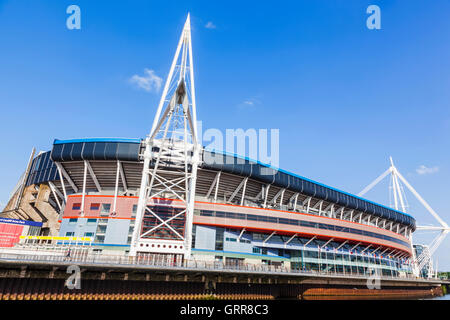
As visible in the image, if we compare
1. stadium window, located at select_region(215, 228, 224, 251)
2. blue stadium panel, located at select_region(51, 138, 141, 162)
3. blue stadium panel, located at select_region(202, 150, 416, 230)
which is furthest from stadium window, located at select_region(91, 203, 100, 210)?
stadium window, located at select_region(215, 228, 224, 251)

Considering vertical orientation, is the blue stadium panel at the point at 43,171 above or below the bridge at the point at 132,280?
above

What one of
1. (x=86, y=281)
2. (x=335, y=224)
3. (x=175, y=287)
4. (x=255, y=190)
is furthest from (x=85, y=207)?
(x=335, y=224)

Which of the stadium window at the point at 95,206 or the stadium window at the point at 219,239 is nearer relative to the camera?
the stadium window at the point at 95,206

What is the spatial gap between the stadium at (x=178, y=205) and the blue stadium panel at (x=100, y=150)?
20 centimetres

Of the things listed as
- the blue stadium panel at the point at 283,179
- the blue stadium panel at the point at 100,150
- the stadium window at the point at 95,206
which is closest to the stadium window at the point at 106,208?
the stadium window at the point at 95,206

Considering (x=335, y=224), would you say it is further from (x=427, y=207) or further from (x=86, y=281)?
(x=427, y=207)

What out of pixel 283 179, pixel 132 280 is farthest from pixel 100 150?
pixel 283 179

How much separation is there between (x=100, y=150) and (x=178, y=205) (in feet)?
62.3

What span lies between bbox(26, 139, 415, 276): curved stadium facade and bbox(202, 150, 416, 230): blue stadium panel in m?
0.23

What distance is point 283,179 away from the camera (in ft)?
212

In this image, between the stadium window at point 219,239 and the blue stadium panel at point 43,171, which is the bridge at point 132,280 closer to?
the stadium window at point 219,239

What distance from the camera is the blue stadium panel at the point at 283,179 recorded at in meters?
56.6

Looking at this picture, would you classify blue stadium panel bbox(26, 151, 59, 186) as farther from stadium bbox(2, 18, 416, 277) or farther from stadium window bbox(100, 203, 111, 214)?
stadium window bbox(100, 203, 111, 214)

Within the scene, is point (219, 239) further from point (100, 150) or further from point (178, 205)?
point (100, 150)
